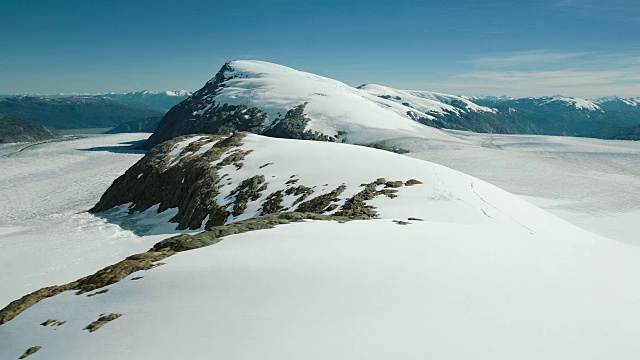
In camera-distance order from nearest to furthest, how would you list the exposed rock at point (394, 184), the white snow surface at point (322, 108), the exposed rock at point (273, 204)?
the exposed rock at point (394, 184) → the exposed rock at point (273, 204) → the white snow surface at point (322, 108)

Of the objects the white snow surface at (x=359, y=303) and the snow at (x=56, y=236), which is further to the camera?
the snow at (x=56, y=236)

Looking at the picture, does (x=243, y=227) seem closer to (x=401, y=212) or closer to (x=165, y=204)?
(x=401, y=212)

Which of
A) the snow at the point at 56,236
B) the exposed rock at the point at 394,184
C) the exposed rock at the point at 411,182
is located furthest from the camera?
the exposed rock at the point at 411,182

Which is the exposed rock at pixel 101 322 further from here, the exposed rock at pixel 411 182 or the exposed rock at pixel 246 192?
the exposed rock at pixel 411 182

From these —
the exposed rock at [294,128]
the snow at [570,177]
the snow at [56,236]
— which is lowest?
the snow at [56,236]

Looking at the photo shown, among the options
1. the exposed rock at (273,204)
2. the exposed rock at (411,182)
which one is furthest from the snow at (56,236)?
the exposed rock at (411,182)

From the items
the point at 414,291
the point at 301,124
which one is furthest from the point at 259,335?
the point at 301,124

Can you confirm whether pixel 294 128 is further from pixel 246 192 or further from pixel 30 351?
pixel 30 351
